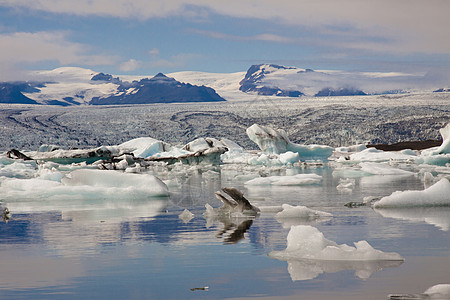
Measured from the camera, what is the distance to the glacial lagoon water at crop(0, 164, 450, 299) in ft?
12.5

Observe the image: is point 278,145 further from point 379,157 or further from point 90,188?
point 90,188

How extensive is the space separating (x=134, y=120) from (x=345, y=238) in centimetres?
4476

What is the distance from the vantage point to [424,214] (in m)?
7.28

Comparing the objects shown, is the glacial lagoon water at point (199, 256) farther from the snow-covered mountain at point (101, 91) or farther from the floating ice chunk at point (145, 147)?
the snow-covered mountain at point (101, 91)

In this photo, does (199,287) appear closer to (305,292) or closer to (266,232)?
(305,292)

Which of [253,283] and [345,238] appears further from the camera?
[345,238]

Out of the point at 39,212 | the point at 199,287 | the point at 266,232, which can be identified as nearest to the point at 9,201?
the point at 39,212

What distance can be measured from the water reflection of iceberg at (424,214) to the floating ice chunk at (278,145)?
64.7ft

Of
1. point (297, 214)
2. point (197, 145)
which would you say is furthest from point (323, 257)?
point (197, 145)

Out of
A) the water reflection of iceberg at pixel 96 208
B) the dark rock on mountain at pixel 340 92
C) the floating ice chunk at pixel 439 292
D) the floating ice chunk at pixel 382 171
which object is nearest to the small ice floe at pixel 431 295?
the floating ice chunk at pixel 439 292

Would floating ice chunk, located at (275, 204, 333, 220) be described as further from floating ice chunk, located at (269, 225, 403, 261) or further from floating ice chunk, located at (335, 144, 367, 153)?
floating ice chunk, located at (335, 144, 367, 153)

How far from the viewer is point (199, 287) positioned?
12.7 ft

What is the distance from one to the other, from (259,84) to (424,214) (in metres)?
116

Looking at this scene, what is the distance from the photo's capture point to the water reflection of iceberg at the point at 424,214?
657cm
